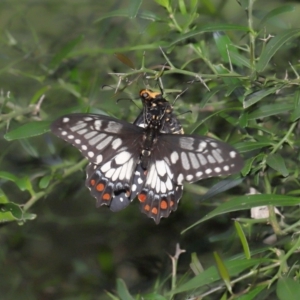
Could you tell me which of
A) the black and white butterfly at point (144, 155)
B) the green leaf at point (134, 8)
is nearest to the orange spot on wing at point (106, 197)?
the black and white butterfly at point (144, 155)

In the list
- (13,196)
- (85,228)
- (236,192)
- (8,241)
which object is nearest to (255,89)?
(236,192)

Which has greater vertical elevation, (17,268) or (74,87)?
(74,87)

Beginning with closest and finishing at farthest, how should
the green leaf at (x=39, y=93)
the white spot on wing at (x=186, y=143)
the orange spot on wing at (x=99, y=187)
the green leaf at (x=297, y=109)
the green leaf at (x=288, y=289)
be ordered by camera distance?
1. the green leaf at (x=288, y=289)
2. the green leaf at (x=297, y=109)
3. the white spot on wing at (x=186, y=143)
4. the orange spot on wing at (x=99, y=187)
5. the green leaf at (x=39, y=93)

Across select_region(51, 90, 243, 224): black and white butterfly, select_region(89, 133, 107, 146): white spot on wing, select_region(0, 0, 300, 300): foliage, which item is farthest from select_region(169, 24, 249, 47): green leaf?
select_region(89, 133, 107, 146): white spot on wing

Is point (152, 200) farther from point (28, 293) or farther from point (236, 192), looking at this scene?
point (28, 293)

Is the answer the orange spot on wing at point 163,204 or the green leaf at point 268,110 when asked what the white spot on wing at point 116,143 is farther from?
the green leaf at point 268,110

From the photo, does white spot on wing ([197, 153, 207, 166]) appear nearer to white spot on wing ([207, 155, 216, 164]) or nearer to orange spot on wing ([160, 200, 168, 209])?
white spot on wing ([207, 155, 216, 164])
